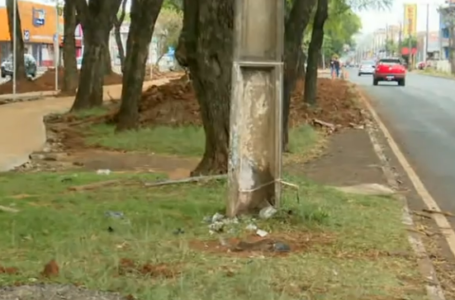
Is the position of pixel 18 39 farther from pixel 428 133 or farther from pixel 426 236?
pixel 426 236

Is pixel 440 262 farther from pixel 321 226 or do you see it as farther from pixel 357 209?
pixel 357 209

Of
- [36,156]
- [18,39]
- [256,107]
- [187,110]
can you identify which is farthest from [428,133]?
[18,39]

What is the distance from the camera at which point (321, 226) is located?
880 centimetres

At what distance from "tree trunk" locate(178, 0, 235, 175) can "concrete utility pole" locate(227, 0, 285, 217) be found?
202 cm

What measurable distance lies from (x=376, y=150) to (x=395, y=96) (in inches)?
859

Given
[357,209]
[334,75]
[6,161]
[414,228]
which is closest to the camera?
[414,228]

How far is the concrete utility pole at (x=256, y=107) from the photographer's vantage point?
29.7ft

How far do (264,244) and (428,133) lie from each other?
14540 millimetres

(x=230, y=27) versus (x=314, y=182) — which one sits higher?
(x=230, y=27)

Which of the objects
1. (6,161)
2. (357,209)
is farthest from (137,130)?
(357,209)

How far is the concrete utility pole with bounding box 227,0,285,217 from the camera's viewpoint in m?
9.04

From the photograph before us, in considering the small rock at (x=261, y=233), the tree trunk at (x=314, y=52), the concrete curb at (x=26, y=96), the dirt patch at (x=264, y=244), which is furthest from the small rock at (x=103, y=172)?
the concrete curb at (x=26, y=96)

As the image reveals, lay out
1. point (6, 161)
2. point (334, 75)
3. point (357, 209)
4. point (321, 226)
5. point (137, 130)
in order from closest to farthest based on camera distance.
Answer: point (321, 226) < point (357, 209) < point (6, 161) < point (137, 130) < point (334, 75)

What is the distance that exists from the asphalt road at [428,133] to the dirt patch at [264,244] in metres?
2.55
